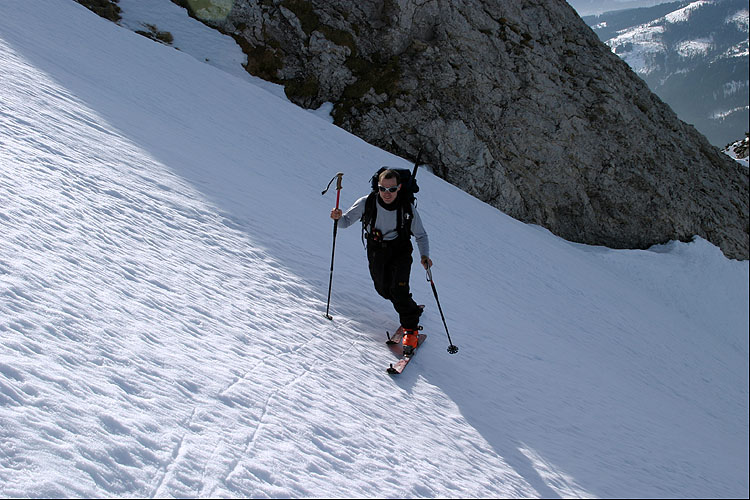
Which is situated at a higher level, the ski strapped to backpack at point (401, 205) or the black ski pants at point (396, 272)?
the ski strapped to backpack at point (401, 205)

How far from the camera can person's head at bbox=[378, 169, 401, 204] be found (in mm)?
5555

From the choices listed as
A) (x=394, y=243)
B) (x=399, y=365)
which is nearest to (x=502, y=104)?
(x=394, y=243)

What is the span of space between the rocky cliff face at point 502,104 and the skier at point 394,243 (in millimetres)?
16430

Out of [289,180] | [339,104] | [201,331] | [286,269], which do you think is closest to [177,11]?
[339,104]

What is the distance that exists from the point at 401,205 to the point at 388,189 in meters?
0.30

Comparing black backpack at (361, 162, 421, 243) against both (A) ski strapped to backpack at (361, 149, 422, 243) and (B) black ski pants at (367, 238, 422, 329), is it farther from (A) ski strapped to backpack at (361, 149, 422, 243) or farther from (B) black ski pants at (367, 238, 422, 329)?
(B) black ski pants at (367, 238, 422, 329)

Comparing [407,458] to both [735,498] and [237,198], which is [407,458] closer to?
[735,498]

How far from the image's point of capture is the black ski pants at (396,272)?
5.98m

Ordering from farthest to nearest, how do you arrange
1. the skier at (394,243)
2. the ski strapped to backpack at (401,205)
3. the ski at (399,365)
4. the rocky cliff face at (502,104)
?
the rocky cliff face at (502,104)
the skier at (394,243)
the ski strapped to backpack at (401,205)
the ski at (399,365)

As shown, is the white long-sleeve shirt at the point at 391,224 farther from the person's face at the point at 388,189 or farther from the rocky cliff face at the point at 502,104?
Result: the rocky cliff face at the point at 502,104

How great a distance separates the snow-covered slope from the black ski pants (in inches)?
22.8

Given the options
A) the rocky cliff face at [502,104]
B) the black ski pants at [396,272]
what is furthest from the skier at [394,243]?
the rocky cliff face at [502,104]

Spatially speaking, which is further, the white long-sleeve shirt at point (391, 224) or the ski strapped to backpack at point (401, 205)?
the white long-sleeve shirt at point (391, 224)

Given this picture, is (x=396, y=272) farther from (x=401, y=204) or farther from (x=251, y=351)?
(x=251, y=351)
